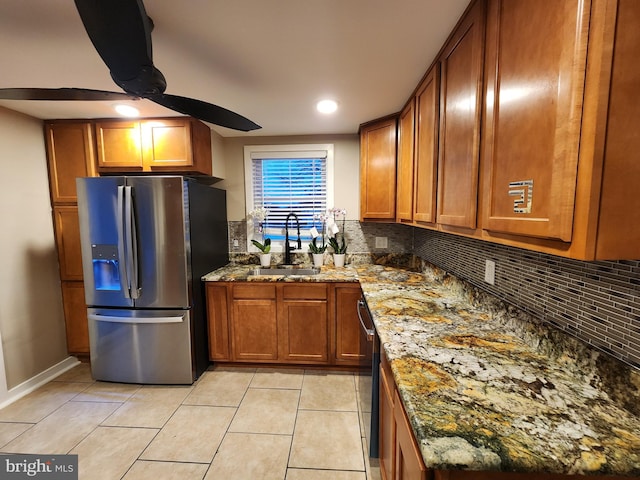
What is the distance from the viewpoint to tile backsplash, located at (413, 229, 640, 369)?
29.9 inches

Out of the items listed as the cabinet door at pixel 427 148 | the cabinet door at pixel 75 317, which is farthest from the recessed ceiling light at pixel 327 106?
the cabinet door at pixel 75 317

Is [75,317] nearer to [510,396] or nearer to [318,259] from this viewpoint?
[318,259]

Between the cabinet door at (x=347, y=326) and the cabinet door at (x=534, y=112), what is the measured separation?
4.86 feet

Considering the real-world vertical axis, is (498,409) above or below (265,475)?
above

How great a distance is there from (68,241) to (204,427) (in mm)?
2064

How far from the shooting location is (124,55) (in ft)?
3.28

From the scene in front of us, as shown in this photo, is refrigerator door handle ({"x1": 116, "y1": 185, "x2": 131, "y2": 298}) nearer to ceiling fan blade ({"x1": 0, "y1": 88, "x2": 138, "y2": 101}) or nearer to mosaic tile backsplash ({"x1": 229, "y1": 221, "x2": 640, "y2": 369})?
ceiling fan blade ({"x1": 0, "y1": 88, "x2": 138, "y2": 101})

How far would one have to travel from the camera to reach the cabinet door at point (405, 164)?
1880 mm

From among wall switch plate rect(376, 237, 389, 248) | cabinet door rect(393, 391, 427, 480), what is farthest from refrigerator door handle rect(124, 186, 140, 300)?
wall switch plate rect(376, 237, 389, 248)

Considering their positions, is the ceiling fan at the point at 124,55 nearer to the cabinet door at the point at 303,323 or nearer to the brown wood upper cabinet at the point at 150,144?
the brown wood upper cabinet at the point at 150,144

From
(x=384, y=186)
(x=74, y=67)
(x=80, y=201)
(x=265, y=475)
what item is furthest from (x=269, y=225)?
(x=265, y=475)

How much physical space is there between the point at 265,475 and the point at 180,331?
4.02ft

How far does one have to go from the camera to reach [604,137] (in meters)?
0.56

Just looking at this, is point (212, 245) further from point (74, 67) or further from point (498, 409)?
point (498, 409)
